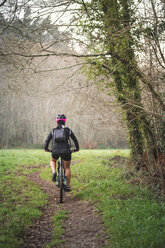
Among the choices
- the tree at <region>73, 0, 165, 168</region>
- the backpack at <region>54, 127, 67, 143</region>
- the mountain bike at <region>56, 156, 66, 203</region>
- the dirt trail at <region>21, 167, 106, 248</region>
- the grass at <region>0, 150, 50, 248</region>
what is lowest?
the dirt trail at <region>21, 167, 106, 248</region>

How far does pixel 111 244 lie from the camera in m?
3.08

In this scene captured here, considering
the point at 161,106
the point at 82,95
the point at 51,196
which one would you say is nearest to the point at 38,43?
the point at 82,95

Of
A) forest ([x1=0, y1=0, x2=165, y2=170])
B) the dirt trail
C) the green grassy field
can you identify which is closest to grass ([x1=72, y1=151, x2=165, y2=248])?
the green grassy field

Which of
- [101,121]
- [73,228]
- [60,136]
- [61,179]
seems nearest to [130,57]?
[101,121]

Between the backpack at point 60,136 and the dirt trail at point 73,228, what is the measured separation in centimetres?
154

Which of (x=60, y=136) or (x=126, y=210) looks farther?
(x=60, y=136)

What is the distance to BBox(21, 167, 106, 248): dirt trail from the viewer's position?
10.8ft

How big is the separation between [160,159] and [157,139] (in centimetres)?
58

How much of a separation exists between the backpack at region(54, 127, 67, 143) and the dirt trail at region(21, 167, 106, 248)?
154cm

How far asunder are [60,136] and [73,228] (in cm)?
227

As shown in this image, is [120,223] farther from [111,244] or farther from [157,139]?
[157,139]

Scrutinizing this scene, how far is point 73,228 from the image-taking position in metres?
3.86

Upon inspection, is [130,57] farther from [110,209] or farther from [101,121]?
[110,209]

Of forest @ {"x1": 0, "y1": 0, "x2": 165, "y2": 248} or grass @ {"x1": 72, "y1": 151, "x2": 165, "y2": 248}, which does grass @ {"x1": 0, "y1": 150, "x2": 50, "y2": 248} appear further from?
grass @ {"x1": 72, "y1": 151, "x2": 165, "y2": 248}
